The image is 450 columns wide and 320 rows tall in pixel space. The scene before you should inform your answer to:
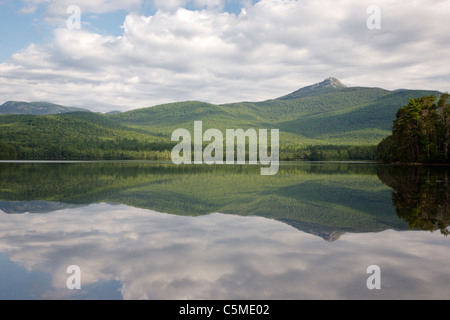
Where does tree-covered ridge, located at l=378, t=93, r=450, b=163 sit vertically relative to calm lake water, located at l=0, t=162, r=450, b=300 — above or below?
above

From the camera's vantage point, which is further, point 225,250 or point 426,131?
point 426,131

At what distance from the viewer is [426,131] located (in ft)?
186

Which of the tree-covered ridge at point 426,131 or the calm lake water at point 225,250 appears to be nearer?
the calm lake water at point 225,250

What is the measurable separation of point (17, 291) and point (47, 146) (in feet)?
468

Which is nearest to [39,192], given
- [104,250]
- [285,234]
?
[104,250]

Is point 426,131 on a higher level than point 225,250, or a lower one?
higher

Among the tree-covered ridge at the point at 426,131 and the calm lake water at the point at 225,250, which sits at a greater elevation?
the tree-covered ridge at the point at 426,131

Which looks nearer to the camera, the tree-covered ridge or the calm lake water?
the calm lake water

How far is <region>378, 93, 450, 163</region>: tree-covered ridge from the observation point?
5569cm

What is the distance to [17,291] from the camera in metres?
5.64

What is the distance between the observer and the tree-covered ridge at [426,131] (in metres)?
55.7

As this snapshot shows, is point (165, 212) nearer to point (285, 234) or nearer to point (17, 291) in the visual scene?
point (285, 234)
